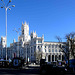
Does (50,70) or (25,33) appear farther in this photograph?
(25,33)

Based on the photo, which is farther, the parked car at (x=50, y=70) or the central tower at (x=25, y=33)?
the central tower at (x=25, y=33)

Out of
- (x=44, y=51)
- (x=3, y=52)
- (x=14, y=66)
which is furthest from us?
(x=3, y=52)

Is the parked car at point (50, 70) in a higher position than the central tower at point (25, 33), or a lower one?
lower

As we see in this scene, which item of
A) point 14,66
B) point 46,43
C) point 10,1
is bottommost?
point 14,66

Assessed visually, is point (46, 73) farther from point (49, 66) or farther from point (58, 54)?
point (58, 54)

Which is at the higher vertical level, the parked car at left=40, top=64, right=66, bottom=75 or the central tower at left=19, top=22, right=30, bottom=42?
the central tower at left=19, top=22, right=30, bottom=42

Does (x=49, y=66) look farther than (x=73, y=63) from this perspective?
No

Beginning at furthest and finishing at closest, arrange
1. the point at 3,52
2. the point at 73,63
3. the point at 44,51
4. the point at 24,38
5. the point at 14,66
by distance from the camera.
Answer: the point at 3,52 → the point at 24,38 → the point at 44,51 → the point at 14,66 → the point at 73,63

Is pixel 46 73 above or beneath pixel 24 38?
beneath

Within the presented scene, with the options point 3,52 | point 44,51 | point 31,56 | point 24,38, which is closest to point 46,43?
point 44,51

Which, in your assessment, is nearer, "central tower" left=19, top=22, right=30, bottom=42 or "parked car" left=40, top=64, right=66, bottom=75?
"parked car" left=40, top=64, right=66, bottom=75

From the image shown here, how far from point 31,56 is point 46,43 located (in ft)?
42.3

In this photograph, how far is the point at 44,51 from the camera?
106 metres

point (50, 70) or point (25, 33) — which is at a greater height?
point (25, 33)
